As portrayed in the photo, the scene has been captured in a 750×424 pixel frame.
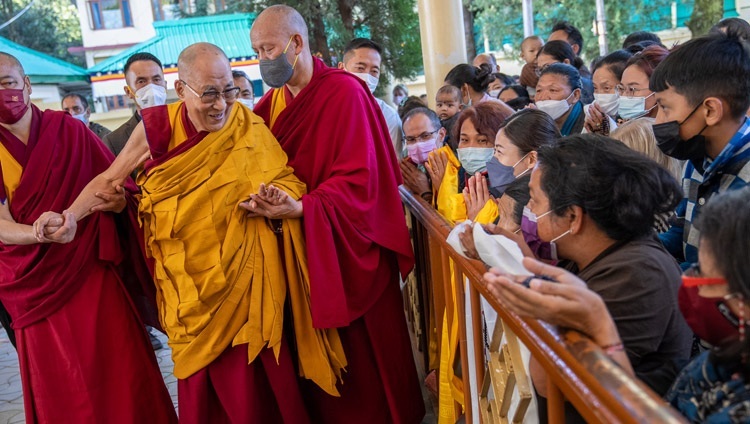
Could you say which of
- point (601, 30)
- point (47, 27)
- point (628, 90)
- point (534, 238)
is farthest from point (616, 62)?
point (47, 27)

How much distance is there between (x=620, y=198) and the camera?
1.81 m

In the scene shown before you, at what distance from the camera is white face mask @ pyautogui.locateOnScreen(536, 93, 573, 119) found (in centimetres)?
389

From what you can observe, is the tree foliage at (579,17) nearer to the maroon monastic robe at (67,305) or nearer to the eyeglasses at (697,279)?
the maroon monastic robe at (67,305)

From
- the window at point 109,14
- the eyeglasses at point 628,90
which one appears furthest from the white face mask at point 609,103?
the window at point 109,14

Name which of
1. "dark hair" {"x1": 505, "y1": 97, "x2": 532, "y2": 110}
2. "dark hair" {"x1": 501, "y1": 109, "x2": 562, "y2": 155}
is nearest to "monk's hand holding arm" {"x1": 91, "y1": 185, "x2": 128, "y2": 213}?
"dark hair" {"x1": 501, "y1": 109, "x2": 562, "y2": 155}

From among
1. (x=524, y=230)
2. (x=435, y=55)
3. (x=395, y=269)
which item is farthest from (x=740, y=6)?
(x=524, y=230)

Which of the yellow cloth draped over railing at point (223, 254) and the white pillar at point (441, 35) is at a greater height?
the white pillar at point (441, 35)

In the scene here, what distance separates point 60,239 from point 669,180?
244 cm

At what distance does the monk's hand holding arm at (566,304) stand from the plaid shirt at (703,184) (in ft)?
2.34

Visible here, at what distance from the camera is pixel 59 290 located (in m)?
3.25

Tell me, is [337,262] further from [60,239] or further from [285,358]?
[60,239]

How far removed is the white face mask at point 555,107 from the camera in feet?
12.8

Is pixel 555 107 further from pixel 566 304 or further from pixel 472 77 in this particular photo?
pixel 566 304

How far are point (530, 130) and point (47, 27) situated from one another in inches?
1054
